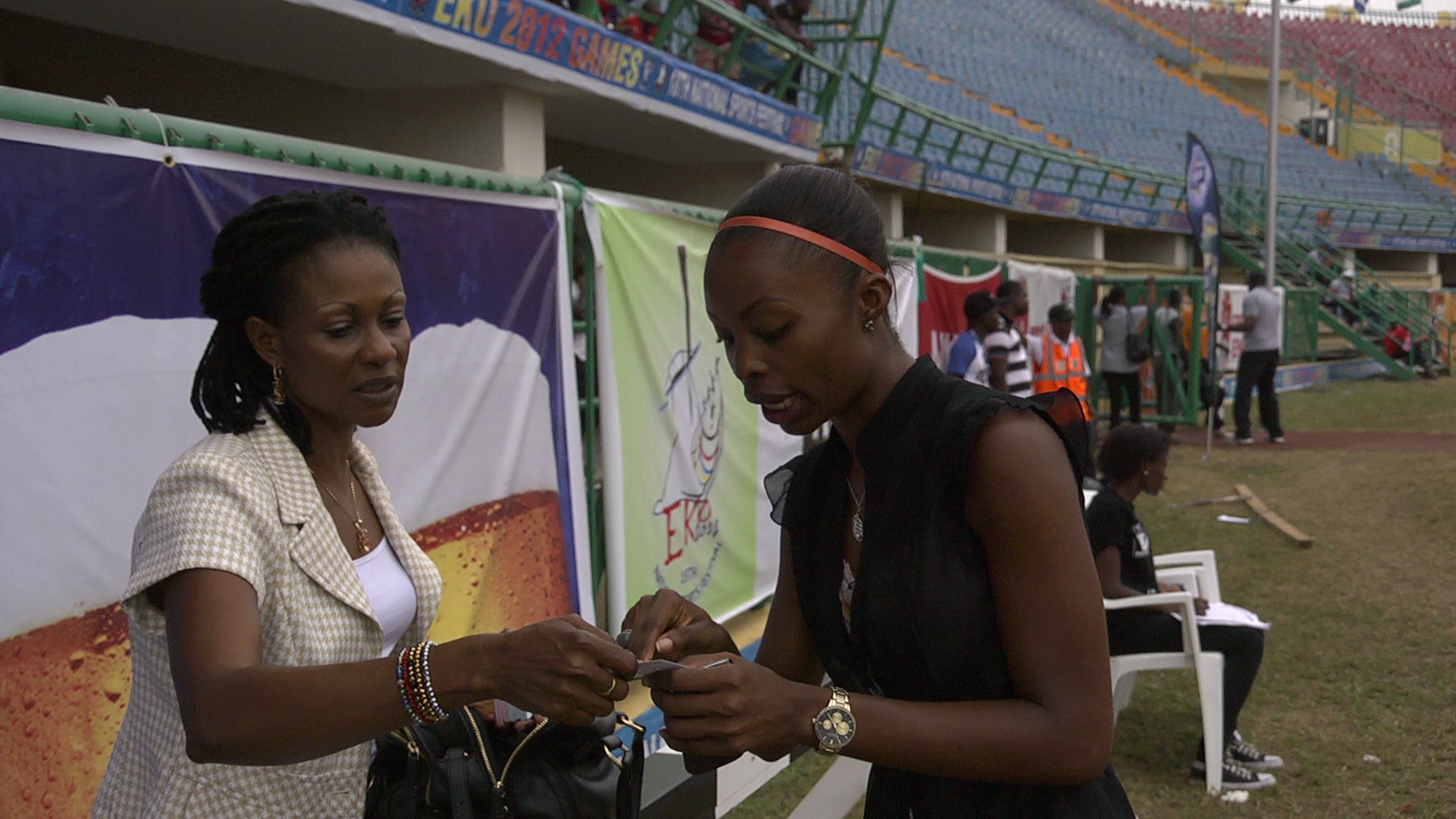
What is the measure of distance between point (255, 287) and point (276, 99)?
5.63 metres

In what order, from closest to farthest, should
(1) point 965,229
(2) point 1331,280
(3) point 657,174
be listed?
1. (3) point 657,174
2. (1) point 965,229
3. (2) point 1331,280

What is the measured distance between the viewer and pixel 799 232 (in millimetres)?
1524

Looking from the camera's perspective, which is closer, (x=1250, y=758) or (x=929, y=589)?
(x=929, y=589)

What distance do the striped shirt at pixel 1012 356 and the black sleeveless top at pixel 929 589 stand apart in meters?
7.11

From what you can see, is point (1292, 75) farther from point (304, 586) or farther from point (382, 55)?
point (304, 586)

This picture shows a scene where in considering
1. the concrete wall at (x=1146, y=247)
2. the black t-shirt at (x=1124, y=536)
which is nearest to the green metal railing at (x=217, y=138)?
the black t-shirt at (x=1124, y=536)

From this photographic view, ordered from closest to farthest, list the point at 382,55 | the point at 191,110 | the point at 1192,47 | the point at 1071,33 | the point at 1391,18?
the point at 382,55 < the point at 191,110 < the point at 1071,33 < the point at 1192,47 < the point at 1391,18

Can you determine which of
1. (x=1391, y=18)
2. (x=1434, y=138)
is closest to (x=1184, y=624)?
(x=1434, y=138)

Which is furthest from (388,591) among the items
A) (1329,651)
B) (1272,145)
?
(1272,145)

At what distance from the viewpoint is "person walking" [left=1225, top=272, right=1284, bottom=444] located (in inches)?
503

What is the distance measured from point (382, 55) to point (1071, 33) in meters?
29.6

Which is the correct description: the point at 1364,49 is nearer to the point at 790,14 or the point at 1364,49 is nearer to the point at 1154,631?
the point at 790,14

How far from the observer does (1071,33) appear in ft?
104

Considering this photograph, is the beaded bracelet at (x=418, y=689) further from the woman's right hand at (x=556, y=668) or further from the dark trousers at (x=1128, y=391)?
the dark trousers at (x=1128, y=391)
